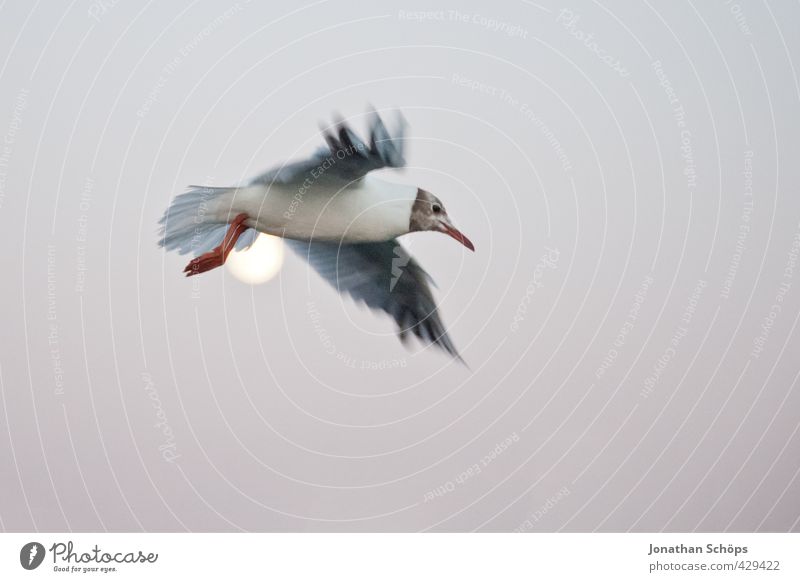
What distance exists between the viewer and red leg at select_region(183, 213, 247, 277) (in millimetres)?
1423

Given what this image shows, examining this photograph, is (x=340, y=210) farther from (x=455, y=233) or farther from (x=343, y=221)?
(x=455, y=233)

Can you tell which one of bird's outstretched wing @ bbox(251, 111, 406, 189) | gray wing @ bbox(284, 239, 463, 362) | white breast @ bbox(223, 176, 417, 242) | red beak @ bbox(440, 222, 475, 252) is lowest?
gray wing @ bbox(284, 239, 463, 362)

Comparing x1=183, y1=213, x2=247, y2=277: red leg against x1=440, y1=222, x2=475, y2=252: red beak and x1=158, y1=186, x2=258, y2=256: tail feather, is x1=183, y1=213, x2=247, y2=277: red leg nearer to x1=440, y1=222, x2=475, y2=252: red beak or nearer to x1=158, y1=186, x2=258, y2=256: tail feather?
x1=158, y1=186, x2=258, y2=256: tail feather

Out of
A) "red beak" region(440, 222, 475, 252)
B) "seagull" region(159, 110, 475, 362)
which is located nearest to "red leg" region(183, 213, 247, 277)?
"seagull" region(159, 110, 475, 362)

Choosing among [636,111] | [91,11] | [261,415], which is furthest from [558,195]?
[91,11]

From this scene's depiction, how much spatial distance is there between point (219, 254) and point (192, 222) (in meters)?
0.06

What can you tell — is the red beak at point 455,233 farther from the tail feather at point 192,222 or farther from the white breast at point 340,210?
the tail feather at point 192,222

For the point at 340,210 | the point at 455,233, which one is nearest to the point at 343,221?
the point at 340,210

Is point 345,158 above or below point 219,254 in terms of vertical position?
above

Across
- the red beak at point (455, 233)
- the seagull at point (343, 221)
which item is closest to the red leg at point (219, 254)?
the seagull at point (343, 221)

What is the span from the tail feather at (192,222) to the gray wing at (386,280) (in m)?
0.12

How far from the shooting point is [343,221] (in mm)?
1445

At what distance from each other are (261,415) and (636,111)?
0.73 metres
